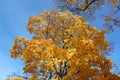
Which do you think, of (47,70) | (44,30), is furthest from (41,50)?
(44,30)

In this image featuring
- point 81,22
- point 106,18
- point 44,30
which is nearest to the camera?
point 106,18

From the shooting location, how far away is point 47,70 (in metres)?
17.8

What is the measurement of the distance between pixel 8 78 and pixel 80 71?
14.7 ft

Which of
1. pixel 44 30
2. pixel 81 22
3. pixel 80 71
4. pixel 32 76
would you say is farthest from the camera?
pixel 44 30

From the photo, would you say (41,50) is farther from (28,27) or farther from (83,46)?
(28,27)

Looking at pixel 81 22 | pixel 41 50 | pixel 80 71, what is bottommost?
pixel 80 71

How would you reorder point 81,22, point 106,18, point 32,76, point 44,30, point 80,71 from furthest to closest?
1. point 44,30
2. point 81,22
3. point 32,76
4. point 80,71
5. point 106,18

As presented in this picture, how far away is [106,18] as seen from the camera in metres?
15.8

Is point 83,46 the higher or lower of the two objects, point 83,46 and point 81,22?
the lower

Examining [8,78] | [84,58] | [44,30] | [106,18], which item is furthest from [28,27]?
[106,18]

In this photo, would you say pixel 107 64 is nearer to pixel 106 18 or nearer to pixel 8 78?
pixel 106 18

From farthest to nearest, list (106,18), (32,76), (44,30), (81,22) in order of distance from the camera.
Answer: (44,30) → (81,22) → (32,76) → (106,18)

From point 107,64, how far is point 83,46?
74.0 inches

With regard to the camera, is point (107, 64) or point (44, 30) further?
point (44, 30)
